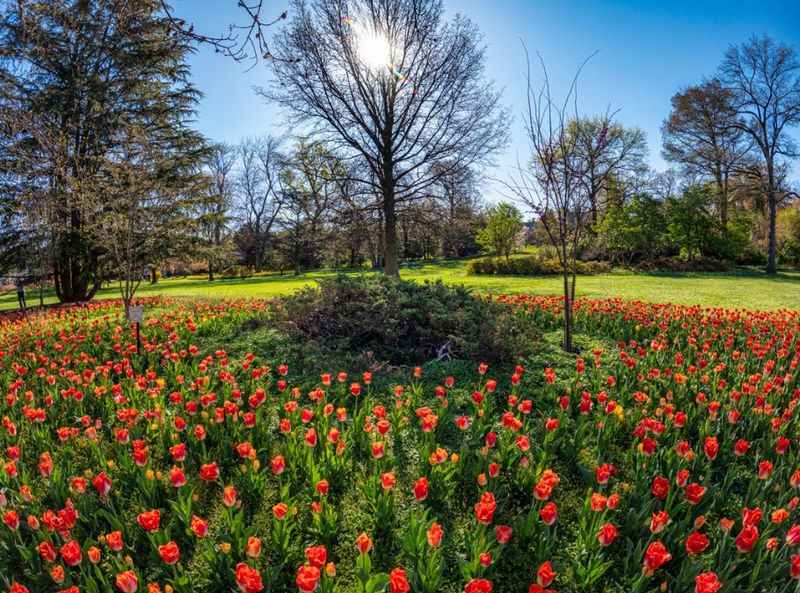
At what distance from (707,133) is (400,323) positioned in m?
29.2

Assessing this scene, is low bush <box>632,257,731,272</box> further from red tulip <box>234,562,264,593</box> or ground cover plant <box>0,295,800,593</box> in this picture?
red tulip <box>234,562,264,593</box>

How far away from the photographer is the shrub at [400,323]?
16.9 feet

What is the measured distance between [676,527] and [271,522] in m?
2.09

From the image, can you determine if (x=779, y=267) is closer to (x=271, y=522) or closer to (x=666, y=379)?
(x=666, y=379)

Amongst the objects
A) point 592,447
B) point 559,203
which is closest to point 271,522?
point 592,447

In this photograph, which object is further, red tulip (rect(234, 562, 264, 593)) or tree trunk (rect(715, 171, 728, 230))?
tree trunk (rect(715, 171, 728, 230))

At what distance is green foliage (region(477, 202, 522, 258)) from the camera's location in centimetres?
2973

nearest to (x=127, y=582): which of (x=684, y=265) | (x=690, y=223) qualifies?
(x=684, y=265)

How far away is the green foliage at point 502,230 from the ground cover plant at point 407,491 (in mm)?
26057

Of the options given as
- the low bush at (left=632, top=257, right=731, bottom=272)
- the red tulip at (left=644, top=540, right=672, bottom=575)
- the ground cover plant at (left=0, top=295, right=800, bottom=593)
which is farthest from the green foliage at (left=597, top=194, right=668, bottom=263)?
the red tulip at (left=644, top=540, right=672, bottom=575)

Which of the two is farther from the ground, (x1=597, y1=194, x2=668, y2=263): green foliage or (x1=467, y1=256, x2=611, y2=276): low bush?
(x1=597, y1=194, x2=668, y2=263): green foliage

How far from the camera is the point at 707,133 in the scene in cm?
2605

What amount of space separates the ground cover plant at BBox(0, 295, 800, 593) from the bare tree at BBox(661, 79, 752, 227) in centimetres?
2759

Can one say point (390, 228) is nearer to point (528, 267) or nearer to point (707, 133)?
point (528, 267)
